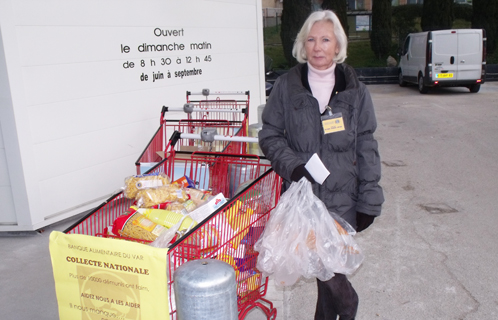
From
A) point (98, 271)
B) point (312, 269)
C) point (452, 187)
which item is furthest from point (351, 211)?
point (452, 187)

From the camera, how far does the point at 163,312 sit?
2.12 metres

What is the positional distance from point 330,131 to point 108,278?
1316mm

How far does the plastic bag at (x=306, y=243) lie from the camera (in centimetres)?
258

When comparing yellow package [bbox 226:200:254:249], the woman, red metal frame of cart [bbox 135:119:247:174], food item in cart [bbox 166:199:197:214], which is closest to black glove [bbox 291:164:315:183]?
the woman

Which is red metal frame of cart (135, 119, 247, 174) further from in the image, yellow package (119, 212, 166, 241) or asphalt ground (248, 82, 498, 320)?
yellow package (119, 212, 166, 241)

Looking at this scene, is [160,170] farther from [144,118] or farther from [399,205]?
[399,205]

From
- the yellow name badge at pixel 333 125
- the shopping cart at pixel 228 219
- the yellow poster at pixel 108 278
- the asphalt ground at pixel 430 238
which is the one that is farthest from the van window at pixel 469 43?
the yellow poster at pixel 108 278

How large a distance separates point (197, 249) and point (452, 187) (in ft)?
15.3

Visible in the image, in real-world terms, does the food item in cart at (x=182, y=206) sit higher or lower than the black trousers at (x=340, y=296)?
higher

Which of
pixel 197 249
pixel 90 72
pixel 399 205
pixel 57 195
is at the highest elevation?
pixel 90 72

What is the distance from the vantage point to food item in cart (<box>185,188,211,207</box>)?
10.0ft

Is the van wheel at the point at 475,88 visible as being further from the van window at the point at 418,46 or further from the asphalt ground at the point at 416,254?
the asphalt ground at the point at 416,254

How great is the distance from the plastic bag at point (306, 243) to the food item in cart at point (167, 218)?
440 mm

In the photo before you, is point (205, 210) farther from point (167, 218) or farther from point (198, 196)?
point (198, 196)
